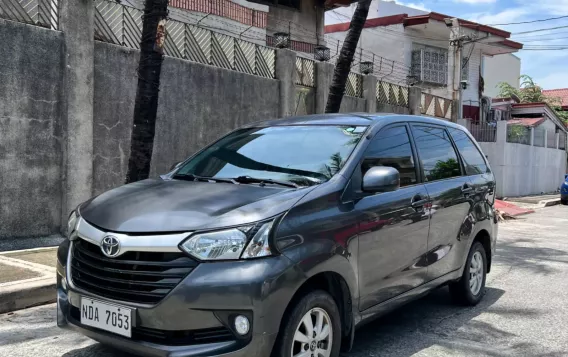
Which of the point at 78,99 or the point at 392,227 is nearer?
the point at 392,227

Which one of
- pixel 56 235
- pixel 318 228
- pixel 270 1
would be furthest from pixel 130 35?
pixel 270 1

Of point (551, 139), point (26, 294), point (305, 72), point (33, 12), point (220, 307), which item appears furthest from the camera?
point (551, 139)

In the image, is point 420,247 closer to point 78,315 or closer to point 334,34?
point 78,315

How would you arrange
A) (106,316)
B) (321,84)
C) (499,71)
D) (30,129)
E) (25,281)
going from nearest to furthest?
(106,316), (25,281), (30,129), (321,84), (499,71)

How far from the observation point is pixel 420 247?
4.34 metres

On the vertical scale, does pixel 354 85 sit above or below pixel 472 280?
above

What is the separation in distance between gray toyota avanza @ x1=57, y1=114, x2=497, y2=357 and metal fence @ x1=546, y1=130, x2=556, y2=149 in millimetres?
24180

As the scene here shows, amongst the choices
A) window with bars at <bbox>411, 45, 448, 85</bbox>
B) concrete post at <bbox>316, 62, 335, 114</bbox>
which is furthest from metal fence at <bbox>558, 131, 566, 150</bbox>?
concrete post at <bbox>316, 62, 335, 114</bbox>

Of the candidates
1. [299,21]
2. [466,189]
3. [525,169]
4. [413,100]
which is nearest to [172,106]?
[466,189]

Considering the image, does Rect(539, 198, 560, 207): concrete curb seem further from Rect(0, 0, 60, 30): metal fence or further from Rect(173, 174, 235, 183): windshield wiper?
Rect(173, 174, 235, 183): windshield wiper

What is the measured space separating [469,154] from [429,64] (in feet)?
69.3

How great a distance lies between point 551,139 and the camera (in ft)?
87.4

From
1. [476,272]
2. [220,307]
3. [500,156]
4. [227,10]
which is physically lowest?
[476,272]

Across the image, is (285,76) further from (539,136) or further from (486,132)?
(539,136)
